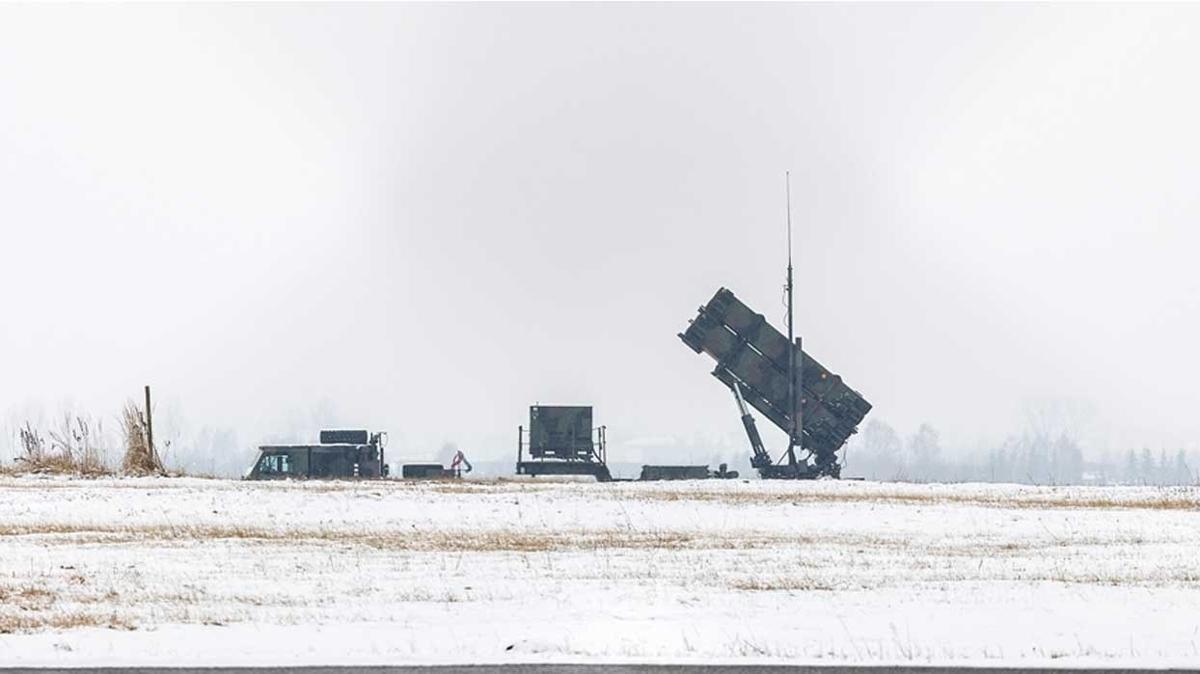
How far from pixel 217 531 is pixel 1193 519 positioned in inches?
664

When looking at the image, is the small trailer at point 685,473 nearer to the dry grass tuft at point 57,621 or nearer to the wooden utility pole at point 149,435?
the wooden utility pole at point 149,435

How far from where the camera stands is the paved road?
10.4 m

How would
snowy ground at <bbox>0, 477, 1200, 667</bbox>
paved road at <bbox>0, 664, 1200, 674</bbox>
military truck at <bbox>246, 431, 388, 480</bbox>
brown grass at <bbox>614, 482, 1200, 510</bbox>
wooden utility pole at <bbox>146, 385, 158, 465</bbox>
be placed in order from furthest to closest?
military truck at <bbox>246, 431, 388, 480</bbox> → wooden utility pole at <bbox>146, 385, 158, 465</bbox> → brown grass at <bbox>614, 482, 1200, 510</bbox> → snowy ground at <bbox>0, 477, 1200, 667</bbox> → paved road at <bbox>0, 664, 1200, 674</bbox>

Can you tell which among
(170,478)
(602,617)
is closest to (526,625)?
(602,617)

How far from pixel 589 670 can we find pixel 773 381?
1243 inches

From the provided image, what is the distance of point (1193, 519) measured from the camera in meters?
24.9

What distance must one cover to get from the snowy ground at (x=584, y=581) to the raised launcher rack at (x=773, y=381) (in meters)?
13.8

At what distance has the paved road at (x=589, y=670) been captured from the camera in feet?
34.2

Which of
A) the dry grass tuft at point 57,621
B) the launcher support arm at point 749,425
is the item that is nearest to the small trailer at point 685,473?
the launcher support arm at point 749,425

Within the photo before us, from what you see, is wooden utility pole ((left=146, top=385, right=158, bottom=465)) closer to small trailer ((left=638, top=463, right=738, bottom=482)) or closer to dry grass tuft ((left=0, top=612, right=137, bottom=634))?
small trailer ((left=638, top=463, right=738, bottom=482))

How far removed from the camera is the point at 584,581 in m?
15.3

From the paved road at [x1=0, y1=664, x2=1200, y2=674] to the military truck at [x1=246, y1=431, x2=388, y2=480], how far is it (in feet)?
104

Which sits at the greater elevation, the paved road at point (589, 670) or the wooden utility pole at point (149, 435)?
the wooden utility pole at point (149, 435)

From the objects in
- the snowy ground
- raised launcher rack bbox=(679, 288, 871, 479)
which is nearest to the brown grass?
the snowy ground
